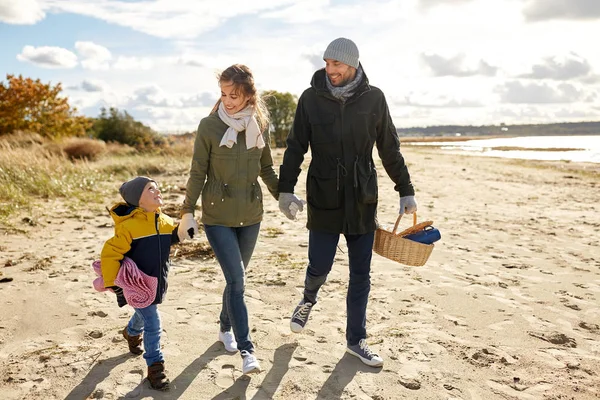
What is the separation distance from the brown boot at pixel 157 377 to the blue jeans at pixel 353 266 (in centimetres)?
119

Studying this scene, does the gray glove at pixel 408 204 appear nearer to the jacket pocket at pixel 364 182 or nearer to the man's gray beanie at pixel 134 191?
the jacket pocket at pixel 364 182

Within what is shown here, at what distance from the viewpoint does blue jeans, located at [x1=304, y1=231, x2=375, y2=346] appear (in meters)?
3.77

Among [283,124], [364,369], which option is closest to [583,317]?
[364,369]

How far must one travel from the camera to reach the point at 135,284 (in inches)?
130

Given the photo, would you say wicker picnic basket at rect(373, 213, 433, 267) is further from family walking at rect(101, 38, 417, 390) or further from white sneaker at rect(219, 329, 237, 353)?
white sneaker at rect(219, 329, 237, 353)

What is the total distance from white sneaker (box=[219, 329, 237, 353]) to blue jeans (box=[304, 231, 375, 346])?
0.72m

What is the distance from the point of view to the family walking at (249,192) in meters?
3.37

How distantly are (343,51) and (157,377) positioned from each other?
239 cm

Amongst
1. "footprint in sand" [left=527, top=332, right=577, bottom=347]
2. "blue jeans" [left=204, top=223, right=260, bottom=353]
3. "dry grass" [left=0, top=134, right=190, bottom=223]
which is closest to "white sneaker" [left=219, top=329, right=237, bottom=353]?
"blue jeans" [left=204, top=223, right=260, bottom=353]

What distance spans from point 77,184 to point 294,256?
744 cm

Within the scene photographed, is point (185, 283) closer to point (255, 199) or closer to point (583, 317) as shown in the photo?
point (255, 199)

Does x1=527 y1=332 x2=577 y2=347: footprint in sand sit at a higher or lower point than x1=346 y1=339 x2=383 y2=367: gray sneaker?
lower

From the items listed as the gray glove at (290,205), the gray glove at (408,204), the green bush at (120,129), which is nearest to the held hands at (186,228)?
the gray glove at (290,205)

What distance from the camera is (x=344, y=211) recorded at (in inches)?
143
